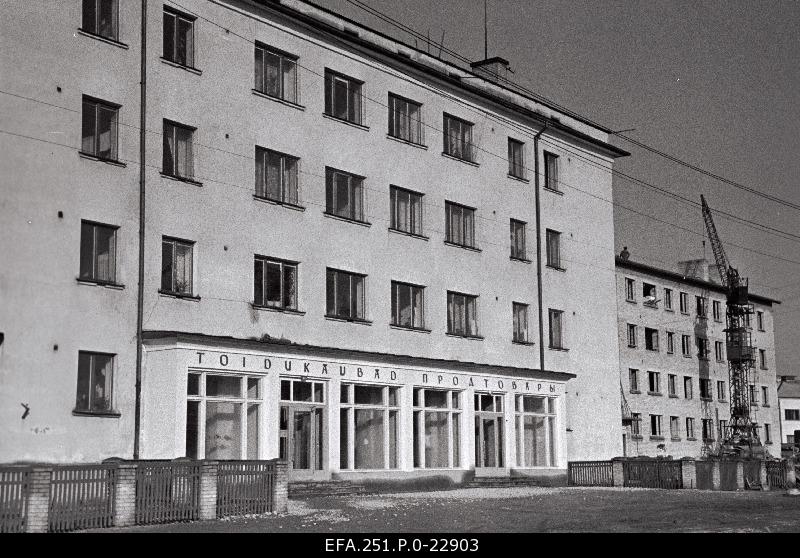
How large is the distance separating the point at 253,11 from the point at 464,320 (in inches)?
561

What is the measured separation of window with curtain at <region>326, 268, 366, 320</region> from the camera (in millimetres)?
37094

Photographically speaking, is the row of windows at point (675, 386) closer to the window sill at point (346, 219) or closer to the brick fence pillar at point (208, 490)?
the window sill at point (346, 219)

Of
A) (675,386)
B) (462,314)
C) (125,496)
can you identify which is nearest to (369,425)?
(462,314)

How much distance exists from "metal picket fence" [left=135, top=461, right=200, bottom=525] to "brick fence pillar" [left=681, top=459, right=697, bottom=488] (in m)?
22.0

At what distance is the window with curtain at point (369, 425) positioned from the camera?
1414 inches

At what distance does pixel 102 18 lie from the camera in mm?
31172

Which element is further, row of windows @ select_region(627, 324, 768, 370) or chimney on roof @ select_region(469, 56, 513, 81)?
row of windows @ select_region(627, 324, 768, 370)

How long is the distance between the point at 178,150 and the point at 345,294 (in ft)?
26.0

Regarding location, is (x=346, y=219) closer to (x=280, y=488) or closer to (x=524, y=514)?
(x=280, y=488)

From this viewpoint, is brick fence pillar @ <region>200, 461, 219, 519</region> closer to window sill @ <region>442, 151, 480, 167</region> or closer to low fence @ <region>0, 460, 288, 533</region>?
low fence @ <region>0, 460, 288, 533</region>

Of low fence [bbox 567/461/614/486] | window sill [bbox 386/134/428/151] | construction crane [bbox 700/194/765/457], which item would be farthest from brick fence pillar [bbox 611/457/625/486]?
construction crane [bbox 700/194/765/457]

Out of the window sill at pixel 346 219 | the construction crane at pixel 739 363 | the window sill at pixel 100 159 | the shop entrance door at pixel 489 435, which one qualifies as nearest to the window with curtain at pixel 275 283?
the window sill at pixel 346 219

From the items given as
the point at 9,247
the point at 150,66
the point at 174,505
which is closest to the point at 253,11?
the point at 150,66

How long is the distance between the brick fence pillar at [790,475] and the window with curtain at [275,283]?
21.3 metres
